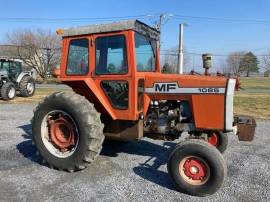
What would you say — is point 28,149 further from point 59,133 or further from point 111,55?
point 111,55

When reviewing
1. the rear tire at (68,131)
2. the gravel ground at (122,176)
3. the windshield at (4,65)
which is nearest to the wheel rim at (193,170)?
the gravel ground at (122,176)

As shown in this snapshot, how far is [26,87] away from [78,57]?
49.1 feet

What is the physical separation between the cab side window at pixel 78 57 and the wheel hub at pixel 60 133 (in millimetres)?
836

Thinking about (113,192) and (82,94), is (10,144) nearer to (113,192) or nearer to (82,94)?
(82,94)

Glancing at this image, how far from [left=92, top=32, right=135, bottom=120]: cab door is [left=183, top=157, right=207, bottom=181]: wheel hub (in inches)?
46.1

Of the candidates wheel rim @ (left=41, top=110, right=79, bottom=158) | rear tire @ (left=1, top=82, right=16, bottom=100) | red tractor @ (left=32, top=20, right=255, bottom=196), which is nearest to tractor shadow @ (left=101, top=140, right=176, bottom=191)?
red tractor @ (left=32, top=20, right=255, bottom=196)

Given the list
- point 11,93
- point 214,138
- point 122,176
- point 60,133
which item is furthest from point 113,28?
point 11,93

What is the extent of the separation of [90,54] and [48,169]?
2.00 meters

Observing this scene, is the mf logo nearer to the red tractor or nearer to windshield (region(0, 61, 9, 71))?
the red tractor

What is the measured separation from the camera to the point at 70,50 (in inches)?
237

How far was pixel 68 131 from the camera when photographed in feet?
19.3

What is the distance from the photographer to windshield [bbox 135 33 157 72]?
18.7 ft

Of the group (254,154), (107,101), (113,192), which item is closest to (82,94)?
(107,101)

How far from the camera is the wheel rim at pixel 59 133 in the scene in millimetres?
5781
